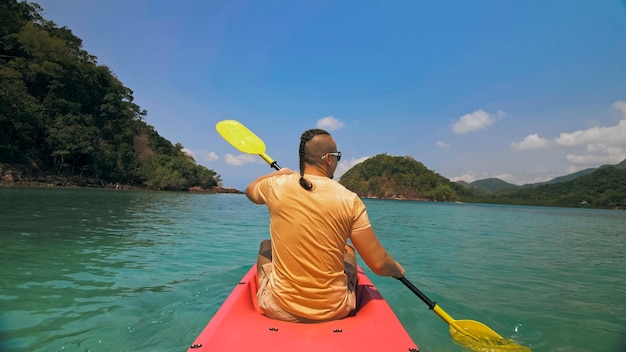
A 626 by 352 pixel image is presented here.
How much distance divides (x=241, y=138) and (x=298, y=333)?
132 inches

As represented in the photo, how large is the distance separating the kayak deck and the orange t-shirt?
6.5 inches

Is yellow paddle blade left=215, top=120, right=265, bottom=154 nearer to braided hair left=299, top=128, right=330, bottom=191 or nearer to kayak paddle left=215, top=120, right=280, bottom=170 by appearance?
kayak paddle left=215, top=120, right=280, bottom=170

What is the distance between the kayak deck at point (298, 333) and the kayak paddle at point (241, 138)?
236 centimetres

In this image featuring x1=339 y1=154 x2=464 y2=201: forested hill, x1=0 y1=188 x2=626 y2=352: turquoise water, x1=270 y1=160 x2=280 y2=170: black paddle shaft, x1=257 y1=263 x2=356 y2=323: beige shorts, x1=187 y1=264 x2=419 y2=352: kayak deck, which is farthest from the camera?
x1=339 y1=154 x2=464 y2=201: forested hill

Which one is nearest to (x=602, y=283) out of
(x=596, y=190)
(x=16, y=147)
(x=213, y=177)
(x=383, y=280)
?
(x=383, y=280)

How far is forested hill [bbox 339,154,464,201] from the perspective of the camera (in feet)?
442

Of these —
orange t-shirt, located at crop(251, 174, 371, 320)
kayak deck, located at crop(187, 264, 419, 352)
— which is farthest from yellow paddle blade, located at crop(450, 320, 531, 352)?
orange t-shirt, located at crop(251, 174, 371, 320)

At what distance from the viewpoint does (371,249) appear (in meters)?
2.31

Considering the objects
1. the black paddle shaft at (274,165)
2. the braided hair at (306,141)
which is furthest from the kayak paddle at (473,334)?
the black paddle shaft at (274,165)

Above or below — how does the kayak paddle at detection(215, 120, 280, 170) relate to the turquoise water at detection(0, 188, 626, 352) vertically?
above

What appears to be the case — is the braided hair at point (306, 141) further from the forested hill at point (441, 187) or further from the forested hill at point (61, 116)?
the forested hill at point (441, 187)

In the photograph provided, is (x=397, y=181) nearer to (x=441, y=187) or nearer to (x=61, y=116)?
(x=441, y=187)

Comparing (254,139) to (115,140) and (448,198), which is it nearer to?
(115,140)

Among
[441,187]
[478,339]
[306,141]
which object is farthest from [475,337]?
[441,187]
